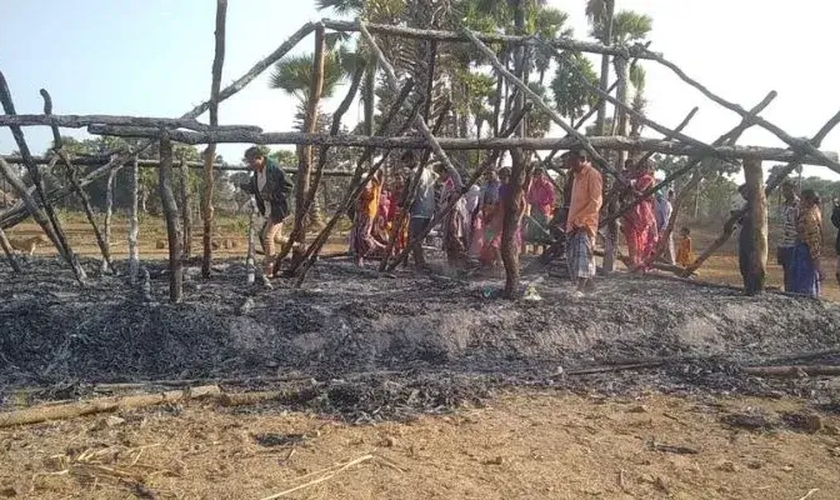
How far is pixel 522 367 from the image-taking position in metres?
6.00

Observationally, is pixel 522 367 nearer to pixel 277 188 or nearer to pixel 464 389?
pixel 464 389

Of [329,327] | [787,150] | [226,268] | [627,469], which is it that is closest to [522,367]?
[329,327]

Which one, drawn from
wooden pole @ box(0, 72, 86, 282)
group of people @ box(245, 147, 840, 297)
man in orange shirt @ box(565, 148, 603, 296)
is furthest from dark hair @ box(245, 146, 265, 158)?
man in orange shirt @ box(565, 148, 603, 296)

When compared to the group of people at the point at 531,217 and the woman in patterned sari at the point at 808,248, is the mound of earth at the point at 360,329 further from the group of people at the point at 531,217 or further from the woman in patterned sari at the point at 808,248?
the woman in patterned sari at the point at 808,248

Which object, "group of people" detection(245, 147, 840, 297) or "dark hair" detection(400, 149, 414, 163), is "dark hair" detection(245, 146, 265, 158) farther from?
"dark hair" detection(400, 149, 414, 163)

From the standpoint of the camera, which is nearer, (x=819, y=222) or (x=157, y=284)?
(x=157, y=284)

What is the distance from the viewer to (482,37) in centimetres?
800

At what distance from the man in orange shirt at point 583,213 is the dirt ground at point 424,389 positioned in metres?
0.50

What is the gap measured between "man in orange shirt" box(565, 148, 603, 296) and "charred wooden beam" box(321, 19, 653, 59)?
1.59 m

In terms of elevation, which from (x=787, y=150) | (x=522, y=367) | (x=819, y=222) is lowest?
(x=522, y=367)

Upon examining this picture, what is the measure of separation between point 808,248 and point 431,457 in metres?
7.22

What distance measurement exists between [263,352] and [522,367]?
2.30 m

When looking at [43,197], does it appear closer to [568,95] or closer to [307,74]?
[307,74]

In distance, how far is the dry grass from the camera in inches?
135
